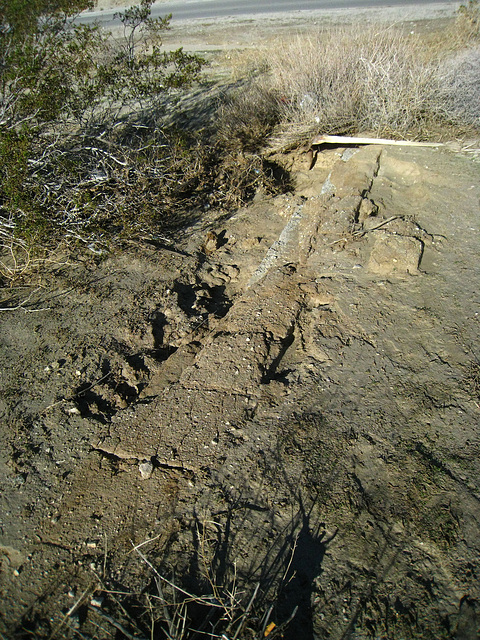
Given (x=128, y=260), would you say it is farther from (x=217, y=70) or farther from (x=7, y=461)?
(x=217, y=70)

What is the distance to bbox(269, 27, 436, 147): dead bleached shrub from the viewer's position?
18.6ft

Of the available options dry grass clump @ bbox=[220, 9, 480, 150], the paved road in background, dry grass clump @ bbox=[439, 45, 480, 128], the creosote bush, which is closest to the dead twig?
dry grass clump @ bbox=[220, 9, 480, 150]

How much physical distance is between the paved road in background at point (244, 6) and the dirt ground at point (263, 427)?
10248mm

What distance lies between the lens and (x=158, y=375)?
3.27 metres

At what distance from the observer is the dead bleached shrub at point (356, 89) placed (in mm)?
5660

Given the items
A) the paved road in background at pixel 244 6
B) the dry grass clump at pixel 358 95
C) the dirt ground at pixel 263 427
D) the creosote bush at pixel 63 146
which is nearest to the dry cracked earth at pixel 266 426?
the dirt ground at pixel 263 427

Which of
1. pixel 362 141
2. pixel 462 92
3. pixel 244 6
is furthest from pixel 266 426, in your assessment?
pixel 244 6

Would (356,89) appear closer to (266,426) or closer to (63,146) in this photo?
(63,146)

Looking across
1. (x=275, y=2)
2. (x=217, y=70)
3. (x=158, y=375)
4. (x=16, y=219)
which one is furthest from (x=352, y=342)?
(x=275, y=2)

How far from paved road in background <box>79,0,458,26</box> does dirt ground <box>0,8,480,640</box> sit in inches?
403

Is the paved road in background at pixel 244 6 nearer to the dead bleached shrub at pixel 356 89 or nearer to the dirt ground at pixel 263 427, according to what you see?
the dead bleached shrub at pixel 356 89

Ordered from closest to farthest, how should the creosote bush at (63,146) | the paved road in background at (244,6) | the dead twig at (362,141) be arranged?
the creosote bush at (63,146)
the dead twig at (362,141)
the paved road in background at (244,6)

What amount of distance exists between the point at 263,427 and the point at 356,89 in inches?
207

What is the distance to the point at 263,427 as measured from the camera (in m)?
2.60
